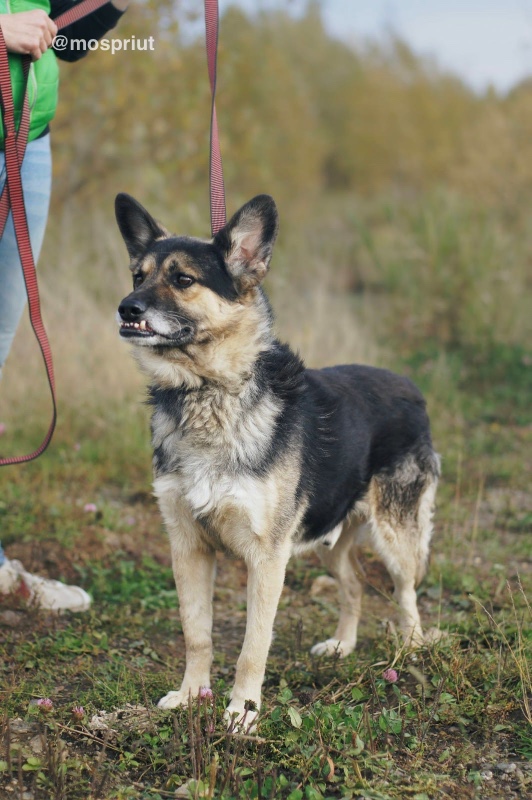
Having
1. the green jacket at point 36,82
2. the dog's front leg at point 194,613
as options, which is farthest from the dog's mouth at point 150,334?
the green jacket at point 36,82

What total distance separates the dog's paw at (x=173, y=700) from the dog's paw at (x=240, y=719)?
200mm

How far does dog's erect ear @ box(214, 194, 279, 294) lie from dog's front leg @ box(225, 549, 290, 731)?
1.12 m

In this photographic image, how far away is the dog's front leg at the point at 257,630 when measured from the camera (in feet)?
10.3

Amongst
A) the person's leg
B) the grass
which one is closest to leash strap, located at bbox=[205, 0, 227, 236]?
the person's leg

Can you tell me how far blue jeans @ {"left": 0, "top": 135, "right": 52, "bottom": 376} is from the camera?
3643mm

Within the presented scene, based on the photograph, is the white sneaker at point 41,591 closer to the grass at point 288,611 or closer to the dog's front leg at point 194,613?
the grass at point 288,611

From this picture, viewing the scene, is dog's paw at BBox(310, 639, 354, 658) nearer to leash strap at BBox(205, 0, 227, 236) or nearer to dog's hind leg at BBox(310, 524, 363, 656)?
dog's hind leg at BBox(310, 524, 363, 656)

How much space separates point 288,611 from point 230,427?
1.66 metres

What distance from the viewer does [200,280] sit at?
10.4ft

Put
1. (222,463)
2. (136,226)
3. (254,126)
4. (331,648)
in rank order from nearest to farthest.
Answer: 1. (222,463)
2. (136,226)
3. (331,648)
4. (254,126)

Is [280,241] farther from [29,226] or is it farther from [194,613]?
[194,613]

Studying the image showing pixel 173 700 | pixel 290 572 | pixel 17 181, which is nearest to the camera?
pixel 173 700

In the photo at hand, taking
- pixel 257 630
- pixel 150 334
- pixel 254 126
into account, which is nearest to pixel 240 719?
pixel 257 630

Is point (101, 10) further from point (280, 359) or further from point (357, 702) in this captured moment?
point (357, 702)
